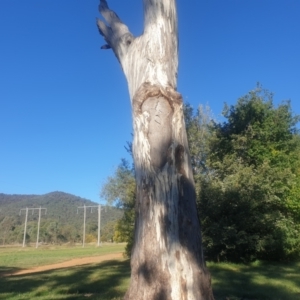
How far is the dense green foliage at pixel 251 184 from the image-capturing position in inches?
763

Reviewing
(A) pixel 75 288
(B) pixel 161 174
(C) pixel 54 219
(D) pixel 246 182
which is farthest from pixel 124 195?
(C) pixel 54 219

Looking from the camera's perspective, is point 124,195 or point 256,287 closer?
point 256,287

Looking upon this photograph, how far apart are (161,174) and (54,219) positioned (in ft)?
394

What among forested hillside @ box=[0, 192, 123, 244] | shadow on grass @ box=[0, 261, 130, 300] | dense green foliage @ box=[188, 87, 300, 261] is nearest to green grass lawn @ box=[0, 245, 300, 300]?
shadow on grass @ box=[0, 261, 130, 300]

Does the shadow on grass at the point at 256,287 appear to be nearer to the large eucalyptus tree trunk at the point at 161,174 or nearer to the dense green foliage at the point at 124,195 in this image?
the large eucalyptus tree trunk at the point at 161,174

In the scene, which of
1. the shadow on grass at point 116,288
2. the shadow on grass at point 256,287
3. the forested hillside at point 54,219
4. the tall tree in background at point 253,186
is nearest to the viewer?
the shadow on grass at point 256,287

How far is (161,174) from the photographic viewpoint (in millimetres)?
5004

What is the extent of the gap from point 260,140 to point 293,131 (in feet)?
10.1

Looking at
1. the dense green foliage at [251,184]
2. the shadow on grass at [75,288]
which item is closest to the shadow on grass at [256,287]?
the shadow on grass at [75,288]

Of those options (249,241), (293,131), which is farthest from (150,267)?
(293,131)

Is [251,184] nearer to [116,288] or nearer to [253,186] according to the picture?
[253,186]

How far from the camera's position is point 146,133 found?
5246 mm

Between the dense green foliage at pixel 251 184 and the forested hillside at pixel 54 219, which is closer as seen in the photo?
the dense green foliage at pixel 251 184

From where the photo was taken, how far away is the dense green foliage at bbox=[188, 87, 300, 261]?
19391 millimetres
